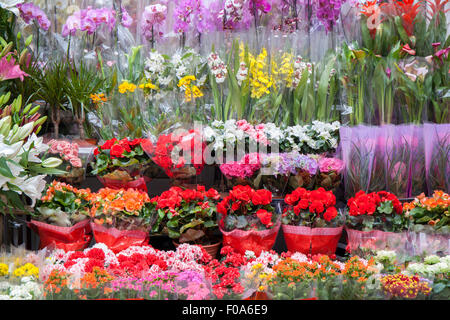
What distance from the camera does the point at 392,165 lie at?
2584 mm

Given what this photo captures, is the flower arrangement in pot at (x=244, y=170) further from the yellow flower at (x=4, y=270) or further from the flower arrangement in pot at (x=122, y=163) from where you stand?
the yellow flower at (x=4, y=270)

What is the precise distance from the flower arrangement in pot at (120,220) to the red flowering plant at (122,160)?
0.23 m

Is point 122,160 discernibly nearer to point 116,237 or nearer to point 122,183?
point 122,183

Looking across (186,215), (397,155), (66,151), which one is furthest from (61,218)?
(397,155)

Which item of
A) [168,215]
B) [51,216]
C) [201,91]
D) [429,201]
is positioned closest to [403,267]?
[429,201]

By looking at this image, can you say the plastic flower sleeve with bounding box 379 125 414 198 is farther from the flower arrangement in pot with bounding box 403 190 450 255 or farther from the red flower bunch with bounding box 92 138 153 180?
the red flower bunch with bounding box 92 138 153 180

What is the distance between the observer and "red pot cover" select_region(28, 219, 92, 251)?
2334mm

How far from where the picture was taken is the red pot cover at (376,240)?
2.15m

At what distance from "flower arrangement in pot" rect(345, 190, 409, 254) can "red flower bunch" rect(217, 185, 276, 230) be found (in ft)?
1.26

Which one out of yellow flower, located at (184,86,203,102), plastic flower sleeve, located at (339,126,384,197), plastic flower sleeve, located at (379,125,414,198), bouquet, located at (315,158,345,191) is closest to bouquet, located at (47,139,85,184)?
yellow flower, located at (184,86,203,102)

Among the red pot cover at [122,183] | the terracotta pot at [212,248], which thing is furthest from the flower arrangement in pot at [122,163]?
the terracotta pot at [212,248]

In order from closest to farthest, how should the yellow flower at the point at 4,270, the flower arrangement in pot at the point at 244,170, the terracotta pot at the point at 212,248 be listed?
Answer: the yellow flower at the point at 4,270
the terracotta pot at the point at 212,248
the flower arrangement in pot at the point at 244,170

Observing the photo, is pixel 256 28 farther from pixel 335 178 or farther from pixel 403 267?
pixel 403 267

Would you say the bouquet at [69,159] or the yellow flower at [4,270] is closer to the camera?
the yellow flower at [4,270]
